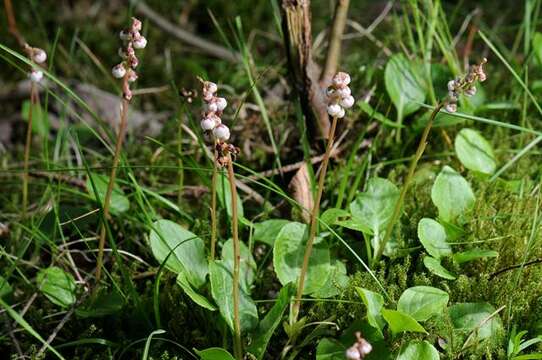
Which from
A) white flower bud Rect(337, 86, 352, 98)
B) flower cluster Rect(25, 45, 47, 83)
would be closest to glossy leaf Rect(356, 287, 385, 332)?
white flower bud Rect(337, 86, 352, 98)

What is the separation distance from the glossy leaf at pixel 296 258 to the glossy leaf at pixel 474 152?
0.55 meters

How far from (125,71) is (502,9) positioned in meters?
2.52

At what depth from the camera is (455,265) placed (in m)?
1.64

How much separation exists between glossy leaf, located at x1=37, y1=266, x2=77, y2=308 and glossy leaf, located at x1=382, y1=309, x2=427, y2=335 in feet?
2.48

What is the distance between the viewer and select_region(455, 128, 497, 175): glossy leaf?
1.94m

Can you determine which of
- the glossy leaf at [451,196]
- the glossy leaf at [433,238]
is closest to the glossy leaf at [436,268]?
the glossy leaf at [433,238]

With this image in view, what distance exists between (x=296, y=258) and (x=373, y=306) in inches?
9.8

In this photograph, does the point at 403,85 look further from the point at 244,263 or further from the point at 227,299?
the point at 227,299

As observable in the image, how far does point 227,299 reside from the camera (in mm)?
1514

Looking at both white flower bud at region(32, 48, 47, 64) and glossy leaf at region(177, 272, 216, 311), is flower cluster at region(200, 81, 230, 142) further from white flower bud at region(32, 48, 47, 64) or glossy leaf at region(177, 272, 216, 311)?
white flower bud at region(32, 48, 47, 64)

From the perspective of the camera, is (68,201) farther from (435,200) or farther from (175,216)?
(435,200)

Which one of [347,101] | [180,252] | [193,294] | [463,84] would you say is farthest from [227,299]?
[463,84]

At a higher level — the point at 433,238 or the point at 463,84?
the point at 463,84

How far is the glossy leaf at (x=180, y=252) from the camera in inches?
63.2
